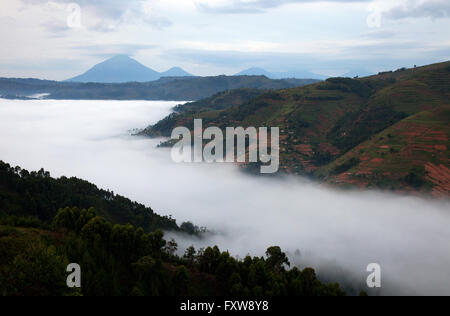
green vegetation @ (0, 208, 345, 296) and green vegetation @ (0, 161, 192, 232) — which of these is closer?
green vegetation @ (0, 208, 345, 296)

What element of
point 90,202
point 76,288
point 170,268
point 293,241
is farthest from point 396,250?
point 76,288

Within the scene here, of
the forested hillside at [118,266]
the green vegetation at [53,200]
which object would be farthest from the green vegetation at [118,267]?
the green vegetation at [53,200]

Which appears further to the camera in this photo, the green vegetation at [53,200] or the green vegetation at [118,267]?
the green vegetation at [53,200]

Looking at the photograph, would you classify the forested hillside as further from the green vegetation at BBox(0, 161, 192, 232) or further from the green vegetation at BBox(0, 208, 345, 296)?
the green vegetation at BBox(0, 161, 192, 232)

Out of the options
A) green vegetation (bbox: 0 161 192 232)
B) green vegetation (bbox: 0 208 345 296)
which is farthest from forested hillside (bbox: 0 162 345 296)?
green vegetation (bbox: 0 161 192 232)

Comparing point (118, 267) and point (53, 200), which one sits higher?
point (53, 200)

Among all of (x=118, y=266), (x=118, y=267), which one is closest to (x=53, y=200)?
(x=118, y=266)

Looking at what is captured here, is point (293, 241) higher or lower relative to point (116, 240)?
lower

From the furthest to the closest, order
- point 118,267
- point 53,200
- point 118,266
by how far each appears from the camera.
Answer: point 53,200, point 118,266, point 118,267

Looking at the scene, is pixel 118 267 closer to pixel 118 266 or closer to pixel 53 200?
pixel 118 266

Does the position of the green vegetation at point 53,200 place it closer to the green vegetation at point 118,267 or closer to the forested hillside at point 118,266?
the forested hillside at point 118,266

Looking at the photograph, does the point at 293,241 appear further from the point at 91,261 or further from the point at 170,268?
the point at 91,261
